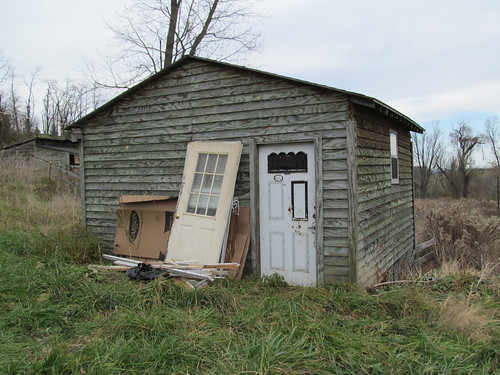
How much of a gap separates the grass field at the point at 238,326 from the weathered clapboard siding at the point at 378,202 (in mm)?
896

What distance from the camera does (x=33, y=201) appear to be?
41.7 ft

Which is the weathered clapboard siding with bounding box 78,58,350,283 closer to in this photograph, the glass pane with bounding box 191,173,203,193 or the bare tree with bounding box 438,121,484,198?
the glass pane with bounding box 191,173,203,193

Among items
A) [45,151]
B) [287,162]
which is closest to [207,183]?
[287,162]

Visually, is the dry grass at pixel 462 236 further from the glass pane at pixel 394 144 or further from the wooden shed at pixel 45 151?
the wooden shed at pixel 45 151

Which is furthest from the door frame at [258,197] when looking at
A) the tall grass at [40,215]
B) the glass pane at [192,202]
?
the tall grass at [40,215]

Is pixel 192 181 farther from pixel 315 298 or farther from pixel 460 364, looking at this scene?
pixel 460 364

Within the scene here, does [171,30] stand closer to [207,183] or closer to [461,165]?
[207,183]

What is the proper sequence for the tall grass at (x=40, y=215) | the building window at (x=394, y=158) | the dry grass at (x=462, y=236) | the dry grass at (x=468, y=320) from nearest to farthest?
the dry grass at (x=468, y=320) < the tall grass at (x=40, y=215) < the building window at (x=394, y=158) < the dry grass at (x=462, y=236)

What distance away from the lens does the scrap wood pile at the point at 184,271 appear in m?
5.50

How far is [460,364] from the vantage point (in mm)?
3203

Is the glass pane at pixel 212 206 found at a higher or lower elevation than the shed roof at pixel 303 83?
lower

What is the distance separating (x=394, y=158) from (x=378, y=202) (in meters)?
1.90

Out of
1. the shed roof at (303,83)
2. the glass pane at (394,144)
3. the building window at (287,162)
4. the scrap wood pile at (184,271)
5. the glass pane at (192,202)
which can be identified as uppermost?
the shed roof at (303,83)

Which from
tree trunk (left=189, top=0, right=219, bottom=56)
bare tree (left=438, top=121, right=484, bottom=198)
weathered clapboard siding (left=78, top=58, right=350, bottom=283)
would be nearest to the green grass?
weathered clapboard siding (left=78, top=58, right=350, bottom=283)
